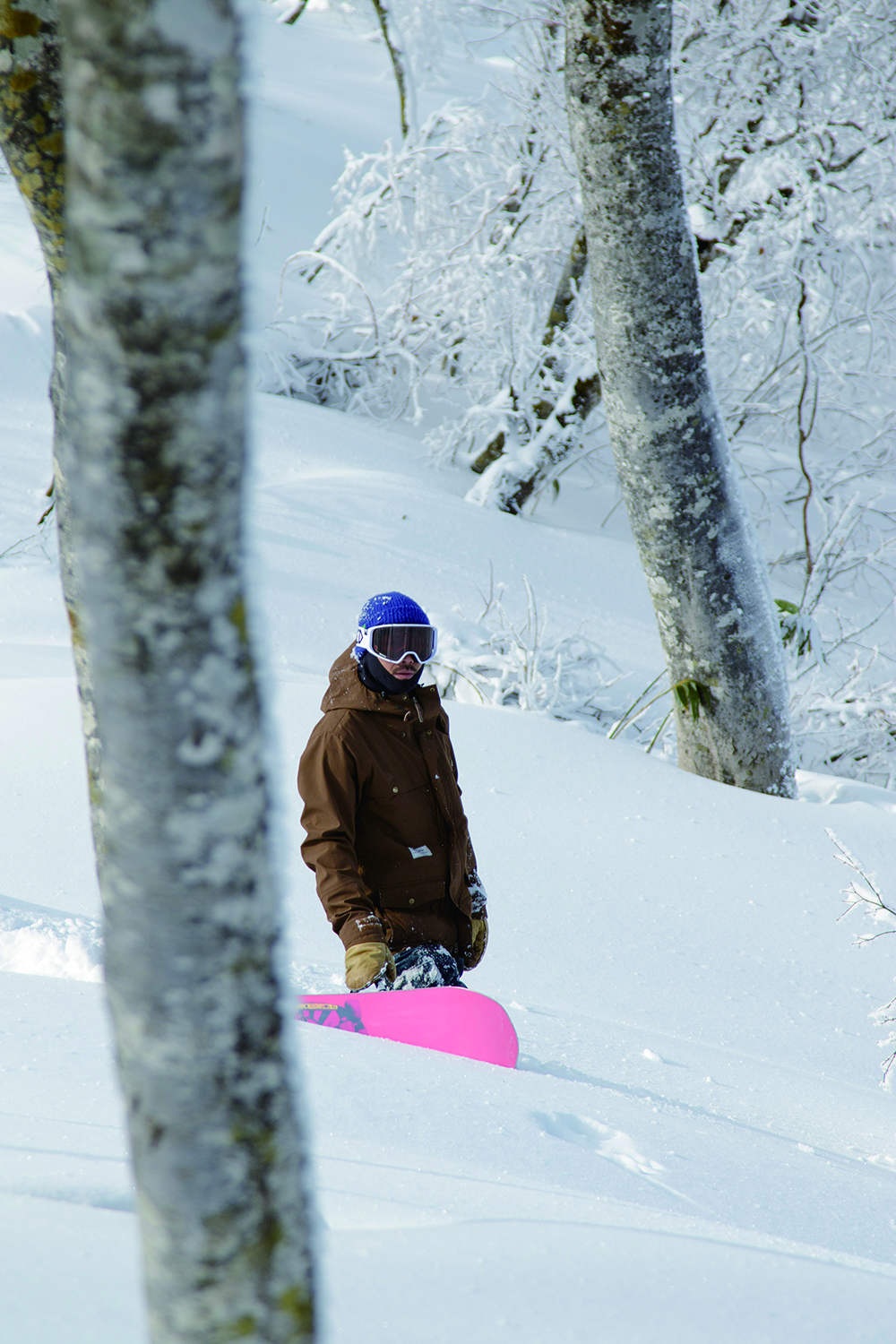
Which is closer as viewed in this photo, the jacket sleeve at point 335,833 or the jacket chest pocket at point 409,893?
the jacket sleeve at point 335,833

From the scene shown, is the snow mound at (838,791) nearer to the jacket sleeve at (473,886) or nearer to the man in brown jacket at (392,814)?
the jacket sleeve at (473,886)

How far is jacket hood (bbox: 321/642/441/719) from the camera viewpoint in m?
2.90

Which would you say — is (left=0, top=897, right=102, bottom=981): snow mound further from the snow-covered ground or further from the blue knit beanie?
the blue knit beanie

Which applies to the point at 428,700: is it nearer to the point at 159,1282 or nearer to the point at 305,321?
the point at 159,1282

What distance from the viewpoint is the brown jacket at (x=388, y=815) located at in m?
2.83

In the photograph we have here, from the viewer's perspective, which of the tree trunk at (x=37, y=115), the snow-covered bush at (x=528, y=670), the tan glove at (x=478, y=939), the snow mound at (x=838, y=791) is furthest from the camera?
the snow-covered bush at (x=528, y=670)

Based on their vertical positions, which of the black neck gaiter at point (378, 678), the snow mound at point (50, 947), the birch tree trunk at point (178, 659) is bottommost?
the snow mound at point (50, 947)

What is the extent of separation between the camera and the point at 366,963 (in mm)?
2691

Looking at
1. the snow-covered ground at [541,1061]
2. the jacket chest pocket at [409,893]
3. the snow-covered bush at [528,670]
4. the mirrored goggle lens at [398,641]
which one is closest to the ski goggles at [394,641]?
the mirrored goggle lens at [398,641]

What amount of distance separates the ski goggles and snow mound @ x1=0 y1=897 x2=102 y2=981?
104cm

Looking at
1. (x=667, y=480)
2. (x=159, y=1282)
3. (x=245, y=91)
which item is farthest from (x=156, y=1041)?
(x=667, y=480)

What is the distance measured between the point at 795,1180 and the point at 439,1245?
41.9 inches

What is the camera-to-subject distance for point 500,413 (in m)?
10.2

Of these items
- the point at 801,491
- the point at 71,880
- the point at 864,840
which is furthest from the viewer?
the point at 801,491
